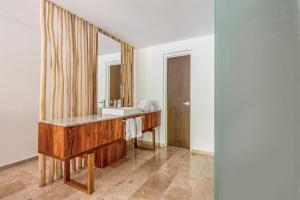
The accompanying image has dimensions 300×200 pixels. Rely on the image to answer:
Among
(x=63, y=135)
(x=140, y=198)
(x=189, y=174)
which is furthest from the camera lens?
(x=189, y=174)

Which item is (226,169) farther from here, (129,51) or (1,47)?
(129,51)

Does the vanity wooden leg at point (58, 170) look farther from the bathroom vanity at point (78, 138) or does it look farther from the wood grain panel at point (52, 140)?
→ the wood grain panel at point (52, 140)

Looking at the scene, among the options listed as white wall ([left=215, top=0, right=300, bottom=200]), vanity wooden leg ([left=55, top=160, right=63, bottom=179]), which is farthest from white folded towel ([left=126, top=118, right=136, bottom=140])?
white wall ([left=215, top=0, right=300, bottom=200])

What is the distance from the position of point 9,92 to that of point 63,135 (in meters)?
1.53

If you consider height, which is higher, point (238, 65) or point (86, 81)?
point (86, 81)

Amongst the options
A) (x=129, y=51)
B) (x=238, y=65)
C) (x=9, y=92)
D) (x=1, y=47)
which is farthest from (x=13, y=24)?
(x=238, y=65)

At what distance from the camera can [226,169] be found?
15.6 inches

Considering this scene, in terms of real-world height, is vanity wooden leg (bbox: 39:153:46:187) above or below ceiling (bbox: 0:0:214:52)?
below

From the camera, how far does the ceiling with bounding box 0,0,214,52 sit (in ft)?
6.75

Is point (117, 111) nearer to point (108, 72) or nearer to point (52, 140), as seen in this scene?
point (108, 72)

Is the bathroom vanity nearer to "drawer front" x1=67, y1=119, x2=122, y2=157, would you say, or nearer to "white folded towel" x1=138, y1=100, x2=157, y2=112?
"drawer front" x1=67, y1=119, x2=122, y2=157

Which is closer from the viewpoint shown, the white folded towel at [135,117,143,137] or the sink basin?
the sink basin

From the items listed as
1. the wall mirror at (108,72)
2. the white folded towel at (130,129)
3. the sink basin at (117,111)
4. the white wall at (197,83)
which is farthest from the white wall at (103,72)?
the white wall at (197,83)

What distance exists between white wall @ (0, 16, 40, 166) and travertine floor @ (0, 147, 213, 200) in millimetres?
316
